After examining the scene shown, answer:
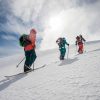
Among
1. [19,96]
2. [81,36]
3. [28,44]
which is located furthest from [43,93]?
[81,36]

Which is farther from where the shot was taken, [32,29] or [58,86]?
[32,29]

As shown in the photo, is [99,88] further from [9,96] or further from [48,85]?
[9,96]

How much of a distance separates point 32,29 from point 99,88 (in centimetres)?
660

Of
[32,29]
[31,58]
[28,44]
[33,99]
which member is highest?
[32,29]

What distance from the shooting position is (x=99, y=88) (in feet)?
15.3

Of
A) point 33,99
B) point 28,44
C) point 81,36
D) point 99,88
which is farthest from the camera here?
point 81,36

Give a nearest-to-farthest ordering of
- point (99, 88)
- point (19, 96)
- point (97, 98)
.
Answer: point (97, 98)
point (99, 88)
point (19, 96)

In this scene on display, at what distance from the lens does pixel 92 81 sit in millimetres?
5324

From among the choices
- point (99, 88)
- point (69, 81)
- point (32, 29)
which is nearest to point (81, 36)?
point (32, 29)

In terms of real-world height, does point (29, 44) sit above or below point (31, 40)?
below

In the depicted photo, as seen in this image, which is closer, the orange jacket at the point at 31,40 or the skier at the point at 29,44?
the skier at the point at 29,44

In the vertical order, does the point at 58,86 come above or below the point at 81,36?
below

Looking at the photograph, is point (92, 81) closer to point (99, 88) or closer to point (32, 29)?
point (99, 88)

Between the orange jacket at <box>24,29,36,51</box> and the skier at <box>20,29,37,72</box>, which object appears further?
the orange jacket at <box>24,29,36,51</box>
